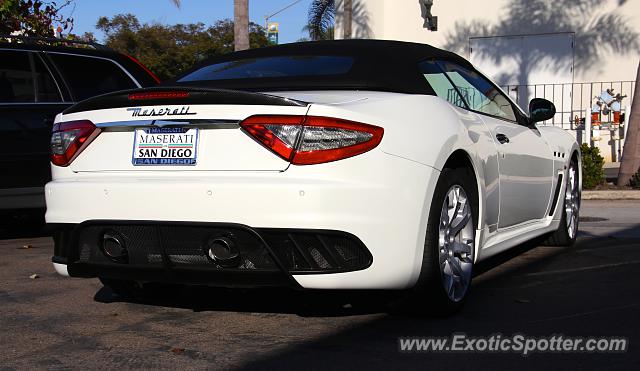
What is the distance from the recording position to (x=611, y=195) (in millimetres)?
12008

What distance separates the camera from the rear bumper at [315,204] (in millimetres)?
3920

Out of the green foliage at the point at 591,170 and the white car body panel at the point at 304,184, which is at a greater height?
the white car body panel at the point at 304,184

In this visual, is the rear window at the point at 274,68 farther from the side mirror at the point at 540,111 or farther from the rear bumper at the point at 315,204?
the side mirror at the point at 540,111

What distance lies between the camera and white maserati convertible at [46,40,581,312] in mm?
3969

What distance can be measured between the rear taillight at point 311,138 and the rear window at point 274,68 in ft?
3.13

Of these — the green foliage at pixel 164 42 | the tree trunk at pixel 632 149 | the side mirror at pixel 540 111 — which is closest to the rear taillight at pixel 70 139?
the side mirror at pixel 540 111

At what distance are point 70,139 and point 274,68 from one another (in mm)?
1241

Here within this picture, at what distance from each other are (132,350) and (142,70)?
4847mm

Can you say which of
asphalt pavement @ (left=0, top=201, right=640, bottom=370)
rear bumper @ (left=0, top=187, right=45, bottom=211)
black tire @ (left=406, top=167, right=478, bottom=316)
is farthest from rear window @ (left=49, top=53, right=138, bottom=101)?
black tire @ (left=406, top=167, right=478, bottom=316)

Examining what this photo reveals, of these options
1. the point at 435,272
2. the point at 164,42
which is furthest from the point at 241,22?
the point at 164,42

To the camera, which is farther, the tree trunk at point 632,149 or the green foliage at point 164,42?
the green foliage at point 164,42

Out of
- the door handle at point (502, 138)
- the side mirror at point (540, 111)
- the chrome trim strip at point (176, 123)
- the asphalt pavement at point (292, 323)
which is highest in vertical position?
the side mirror at point (540, 111)

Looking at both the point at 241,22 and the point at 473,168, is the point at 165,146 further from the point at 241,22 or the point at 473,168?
the point at 241,22

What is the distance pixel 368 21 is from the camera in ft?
71.0
